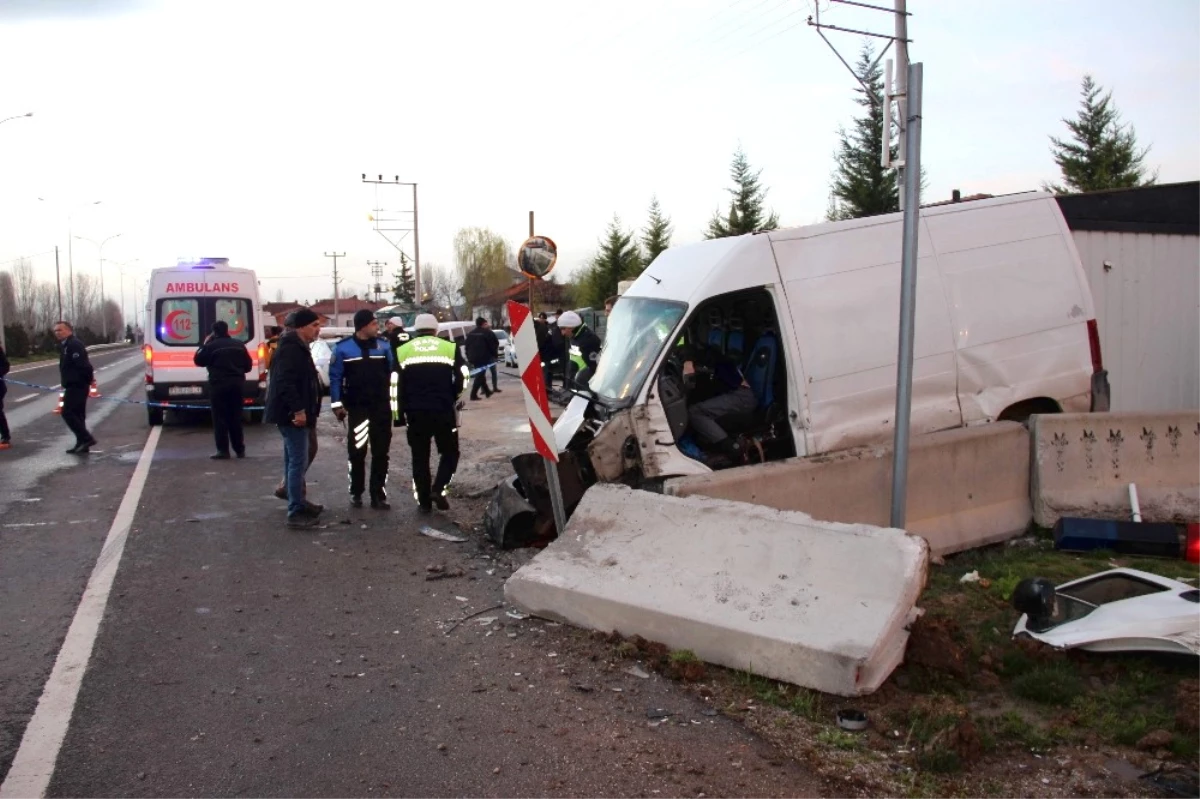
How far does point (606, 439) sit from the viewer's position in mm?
6715

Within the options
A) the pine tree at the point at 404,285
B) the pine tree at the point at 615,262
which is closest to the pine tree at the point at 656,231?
the pine tree at the point at 615,262

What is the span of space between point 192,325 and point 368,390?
30.7 feet

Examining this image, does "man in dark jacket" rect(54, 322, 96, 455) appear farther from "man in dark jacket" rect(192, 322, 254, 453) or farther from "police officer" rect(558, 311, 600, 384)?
"police officer" rect(558, 311, 600, 384)

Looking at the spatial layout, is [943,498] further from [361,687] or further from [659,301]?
[361,687]

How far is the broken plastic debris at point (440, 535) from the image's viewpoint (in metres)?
7.71

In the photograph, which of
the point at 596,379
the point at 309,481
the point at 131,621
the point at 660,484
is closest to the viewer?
the point at 131,621

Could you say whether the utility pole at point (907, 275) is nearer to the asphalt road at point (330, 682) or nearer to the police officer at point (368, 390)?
Answer: the asphalt road at point (330, 682)

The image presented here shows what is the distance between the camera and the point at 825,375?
7109 mm

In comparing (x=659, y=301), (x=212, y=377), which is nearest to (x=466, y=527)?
(x=659, y=301)

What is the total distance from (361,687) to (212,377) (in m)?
8.93

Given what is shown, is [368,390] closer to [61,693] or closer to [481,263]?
[61,693]

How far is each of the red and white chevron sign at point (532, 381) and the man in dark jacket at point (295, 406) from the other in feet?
8.31

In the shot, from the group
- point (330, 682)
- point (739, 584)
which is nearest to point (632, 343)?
point (739, 584)

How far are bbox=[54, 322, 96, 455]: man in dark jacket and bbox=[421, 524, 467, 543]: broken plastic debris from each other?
291 inches
